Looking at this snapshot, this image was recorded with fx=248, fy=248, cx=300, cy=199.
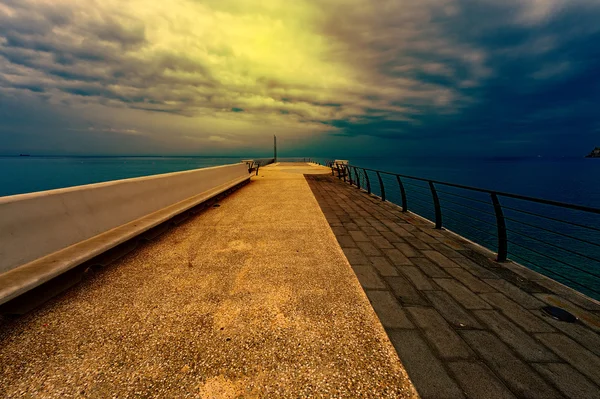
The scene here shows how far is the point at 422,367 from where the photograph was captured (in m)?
2.00

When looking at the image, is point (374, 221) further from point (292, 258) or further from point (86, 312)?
point (86, 312)

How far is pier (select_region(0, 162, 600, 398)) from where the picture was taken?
1.86 m

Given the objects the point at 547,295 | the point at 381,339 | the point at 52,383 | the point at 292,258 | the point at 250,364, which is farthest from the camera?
the point at 292,258

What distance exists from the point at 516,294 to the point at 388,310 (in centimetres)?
178

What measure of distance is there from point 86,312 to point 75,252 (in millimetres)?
984

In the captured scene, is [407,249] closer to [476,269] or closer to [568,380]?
[476,269]

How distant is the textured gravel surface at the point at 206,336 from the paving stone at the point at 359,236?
117 centimetres

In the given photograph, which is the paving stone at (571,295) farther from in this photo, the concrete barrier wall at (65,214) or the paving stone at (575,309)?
the concrete barrier wall at (65,214)

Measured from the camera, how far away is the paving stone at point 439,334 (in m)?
2.16

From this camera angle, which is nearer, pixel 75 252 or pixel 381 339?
pixel 381 339

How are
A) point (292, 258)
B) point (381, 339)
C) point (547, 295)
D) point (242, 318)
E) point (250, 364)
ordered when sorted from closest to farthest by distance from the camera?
point (250, 364) → point (381, 339) → point (242, 318) → point (547, 295) → point (292, 258)

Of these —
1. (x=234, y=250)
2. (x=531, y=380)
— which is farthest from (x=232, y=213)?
(x=531, y=380)

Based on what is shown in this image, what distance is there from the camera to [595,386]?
73.7 inches

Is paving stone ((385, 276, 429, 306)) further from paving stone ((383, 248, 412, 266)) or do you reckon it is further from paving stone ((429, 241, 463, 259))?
paving stone ((429, 241, 463, 259))
